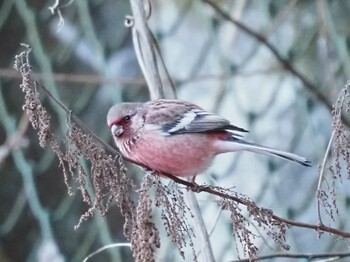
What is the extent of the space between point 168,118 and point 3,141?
5.66 ft

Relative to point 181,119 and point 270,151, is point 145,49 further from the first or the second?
point 270,151

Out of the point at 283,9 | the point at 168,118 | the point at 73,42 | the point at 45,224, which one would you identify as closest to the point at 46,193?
the point at 45,224

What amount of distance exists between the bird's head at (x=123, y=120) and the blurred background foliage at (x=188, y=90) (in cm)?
110

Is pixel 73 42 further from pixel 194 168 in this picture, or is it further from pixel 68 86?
pixel 194 168

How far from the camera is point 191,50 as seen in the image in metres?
3.90

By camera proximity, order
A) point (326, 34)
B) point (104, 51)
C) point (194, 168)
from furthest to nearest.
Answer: point (104, 51)
point (326, 34)
point (194, 168)

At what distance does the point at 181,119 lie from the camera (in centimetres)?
242

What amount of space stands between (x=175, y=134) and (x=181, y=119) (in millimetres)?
64

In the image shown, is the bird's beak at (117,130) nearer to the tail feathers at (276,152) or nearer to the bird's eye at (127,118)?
the bird's eye at (127,118)

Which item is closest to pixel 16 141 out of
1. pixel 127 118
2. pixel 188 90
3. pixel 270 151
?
pixel 188 90

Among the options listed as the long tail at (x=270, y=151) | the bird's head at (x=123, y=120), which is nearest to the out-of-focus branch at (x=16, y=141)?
the bird's head at (x=123, y=120)

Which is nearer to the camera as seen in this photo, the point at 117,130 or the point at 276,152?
the point at 276,152

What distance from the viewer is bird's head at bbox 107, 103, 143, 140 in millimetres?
2354

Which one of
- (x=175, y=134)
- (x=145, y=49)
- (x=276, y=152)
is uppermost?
(x=145, y=49)
